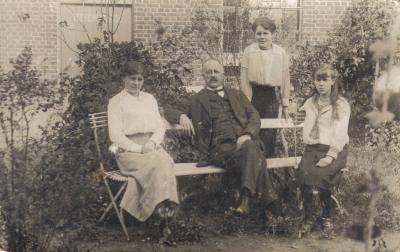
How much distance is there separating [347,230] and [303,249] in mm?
401

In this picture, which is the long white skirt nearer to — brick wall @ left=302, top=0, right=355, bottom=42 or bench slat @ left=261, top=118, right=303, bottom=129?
bench slat @ left=261, top=118, right=303, bottom=129

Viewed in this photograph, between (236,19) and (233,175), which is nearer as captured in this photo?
(233,175)

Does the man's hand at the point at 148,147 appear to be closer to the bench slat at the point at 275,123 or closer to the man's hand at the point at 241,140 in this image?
the man's hand at the point at 241,140

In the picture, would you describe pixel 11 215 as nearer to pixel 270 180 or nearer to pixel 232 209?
pixel 232 209

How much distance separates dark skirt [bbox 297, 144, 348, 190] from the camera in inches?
158

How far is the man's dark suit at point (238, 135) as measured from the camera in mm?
3957

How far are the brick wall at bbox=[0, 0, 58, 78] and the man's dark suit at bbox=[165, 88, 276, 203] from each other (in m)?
1.00

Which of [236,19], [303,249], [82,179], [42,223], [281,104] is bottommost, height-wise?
[303,249]

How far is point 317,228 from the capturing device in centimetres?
407

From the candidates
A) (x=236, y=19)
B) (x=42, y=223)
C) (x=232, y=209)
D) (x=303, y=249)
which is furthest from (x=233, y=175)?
(x=236, y=19)

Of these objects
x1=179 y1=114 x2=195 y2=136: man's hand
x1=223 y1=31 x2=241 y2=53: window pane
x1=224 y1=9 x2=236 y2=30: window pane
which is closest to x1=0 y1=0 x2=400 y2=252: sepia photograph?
x1=179 y1=114 x2=195 y2=136: man's hand

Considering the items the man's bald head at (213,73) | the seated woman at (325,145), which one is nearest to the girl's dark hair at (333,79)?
the seated woman at (325,145)

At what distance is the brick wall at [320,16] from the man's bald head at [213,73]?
35.6 inches

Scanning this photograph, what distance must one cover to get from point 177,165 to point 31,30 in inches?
57.3
